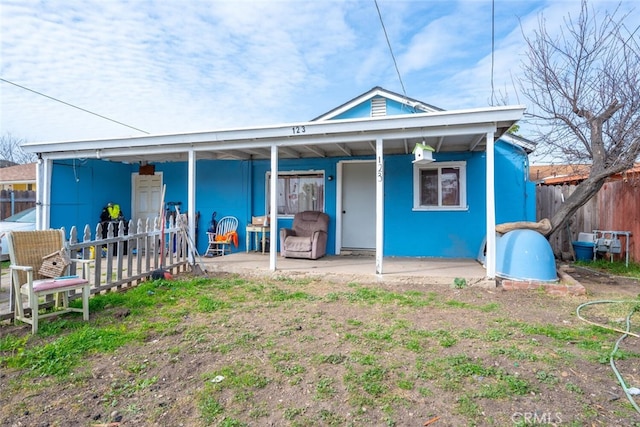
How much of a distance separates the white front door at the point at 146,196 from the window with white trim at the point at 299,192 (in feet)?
10.3

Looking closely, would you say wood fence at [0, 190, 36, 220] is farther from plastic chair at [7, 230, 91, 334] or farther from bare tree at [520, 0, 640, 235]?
bare tree at [520, 0, 640, 235]

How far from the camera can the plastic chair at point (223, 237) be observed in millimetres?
8297

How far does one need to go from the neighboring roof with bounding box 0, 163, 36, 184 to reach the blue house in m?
6.41

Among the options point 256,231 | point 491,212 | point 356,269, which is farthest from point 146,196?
point 491,212

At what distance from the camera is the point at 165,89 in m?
12.9

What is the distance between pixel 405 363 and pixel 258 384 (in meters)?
1.12

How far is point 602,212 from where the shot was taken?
24.9ft

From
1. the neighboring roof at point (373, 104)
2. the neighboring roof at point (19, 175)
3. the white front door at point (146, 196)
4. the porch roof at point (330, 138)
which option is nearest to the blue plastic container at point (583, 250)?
the porch roof at point (330, 138)

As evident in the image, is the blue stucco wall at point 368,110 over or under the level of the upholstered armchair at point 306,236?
over

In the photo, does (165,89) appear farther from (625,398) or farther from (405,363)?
(625,398)

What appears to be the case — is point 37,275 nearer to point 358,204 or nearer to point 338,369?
point 338,369

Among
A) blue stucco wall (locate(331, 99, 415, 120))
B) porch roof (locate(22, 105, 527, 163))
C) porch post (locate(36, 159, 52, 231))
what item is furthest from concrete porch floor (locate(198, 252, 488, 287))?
porch post (locate(36, 159, 52, 231))

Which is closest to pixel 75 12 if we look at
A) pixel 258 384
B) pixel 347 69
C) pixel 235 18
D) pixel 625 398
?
pixel 235 18

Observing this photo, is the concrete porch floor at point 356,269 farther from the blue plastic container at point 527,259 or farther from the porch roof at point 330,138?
the porch roof at point 330,138
